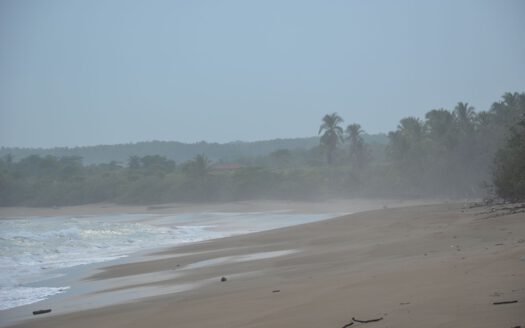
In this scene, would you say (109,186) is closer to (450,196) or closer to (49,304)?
(450,196)

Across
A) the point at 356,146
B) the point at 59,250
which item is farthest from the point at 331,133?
the point at 59,250

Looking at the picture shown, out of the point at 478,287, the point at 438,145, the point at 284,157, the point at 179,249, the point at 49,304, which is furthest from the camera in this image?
the point at 284,157

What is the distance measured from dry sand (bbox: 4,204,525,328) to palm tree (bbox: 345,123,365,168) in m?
52.8

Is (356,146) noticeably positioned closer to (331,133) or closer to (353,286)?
(331,133)

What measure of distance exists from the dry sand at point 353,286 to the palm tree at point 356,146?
52.8m

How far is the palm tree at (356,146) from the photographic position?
68375 millimetres

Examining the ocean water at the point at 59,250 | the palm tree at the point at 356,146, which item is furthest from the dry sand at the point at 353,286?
the palm tree at the point at 356,146

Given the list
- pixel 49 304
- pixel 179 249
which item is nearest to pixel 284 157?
pixel 179 249

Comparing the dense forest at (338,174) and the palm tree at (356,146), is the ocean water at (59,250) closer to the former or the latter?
the dense forest at (338,174)

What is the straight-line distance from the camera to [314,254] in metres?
14.5

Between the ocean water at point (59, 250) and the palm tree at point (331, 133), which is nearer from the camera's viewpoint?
the ocean water at point (59, 250)

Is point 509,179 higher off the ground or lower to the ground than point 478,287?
higher

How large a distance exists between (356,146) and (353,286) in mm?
61896

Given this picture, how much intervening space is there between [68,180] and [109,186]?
8.91 meters
